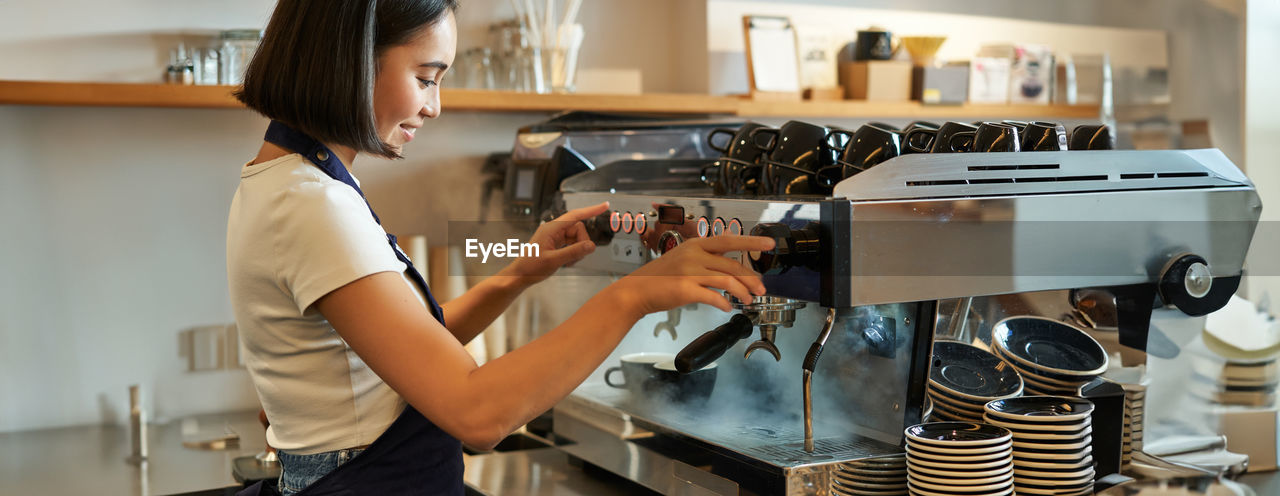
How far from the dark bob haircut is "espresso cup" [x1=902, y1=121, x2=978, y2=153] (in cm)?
59

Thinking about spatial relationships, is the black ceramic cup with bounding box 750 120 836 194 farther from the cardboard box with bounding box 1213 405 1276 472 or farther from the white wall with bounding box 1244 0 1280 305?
the white wall with bounding box 1244 0 1280 305

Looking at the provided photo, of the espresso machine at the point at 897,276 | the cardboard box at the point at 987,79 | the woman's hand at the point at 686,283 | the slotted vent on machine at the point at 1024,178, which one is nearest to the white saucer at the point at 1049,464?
the espresso machine at the point at 897,276

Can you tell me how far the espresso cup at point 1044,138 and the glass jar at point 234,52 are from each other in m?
1.37

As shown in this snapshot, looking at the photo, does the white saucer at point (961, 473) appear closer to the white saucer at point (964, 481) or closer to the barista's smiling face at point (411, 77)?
the white saucer at point (964, 481)

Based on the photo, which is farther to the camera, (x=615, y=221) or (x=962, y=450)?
(x=615, y=221)

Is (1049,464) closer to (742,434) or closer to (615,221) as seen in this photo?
(742,434)

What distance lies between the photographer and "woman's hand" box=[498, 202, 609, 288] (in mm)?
1307

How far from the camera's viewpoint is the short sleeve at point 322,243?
0.88 metres

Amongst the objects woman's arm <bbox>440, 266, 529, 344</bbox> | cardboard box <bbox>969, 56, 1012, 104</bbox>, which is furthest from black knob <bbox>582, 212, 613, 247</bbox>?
cardboard box <bbox>969, 56, 1012, 104</bbox>

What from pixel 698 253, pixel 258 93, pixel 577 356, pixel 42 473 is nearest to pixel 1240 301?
pixel 698 253

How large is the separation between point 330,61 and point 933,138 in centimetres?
69

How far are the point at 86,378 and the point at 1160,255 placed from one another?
186cm

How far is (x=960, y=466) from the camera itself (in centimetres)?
103
